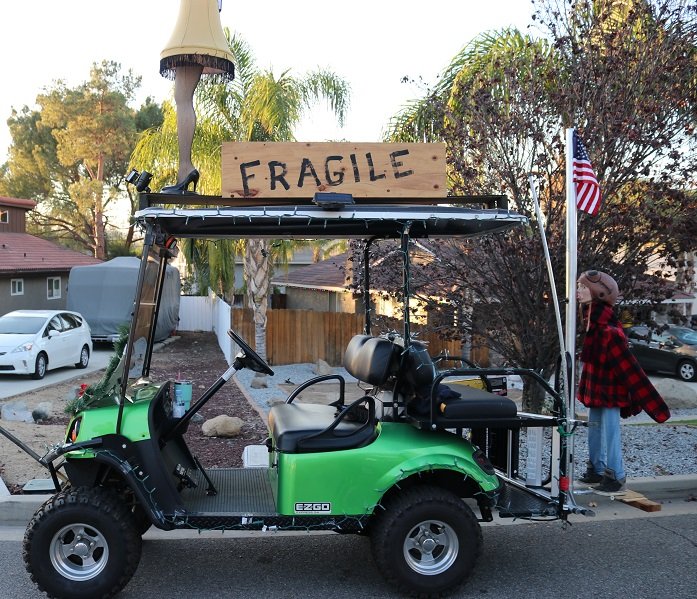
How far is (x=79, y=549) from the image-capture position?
4.06 m

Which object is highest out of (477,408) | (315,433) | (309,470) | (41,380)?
(477,408)

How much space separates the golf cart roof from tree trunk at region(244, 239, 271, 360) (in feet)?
39.8

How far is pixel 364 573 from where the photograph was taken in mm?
4648

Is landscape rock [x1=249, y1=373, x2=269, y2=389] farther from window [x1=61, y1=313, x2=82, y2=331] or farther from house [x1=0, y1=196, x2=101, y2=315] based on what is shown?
house [x1=0, y1=196, x2=101, y2=315]

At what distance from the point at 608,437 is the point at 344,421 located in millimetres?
2555

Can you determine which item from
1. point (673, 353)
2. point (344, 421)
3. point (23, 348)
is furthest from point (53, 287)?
point (344, 421)

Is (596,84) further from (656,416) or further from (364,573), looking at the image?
(364,573)

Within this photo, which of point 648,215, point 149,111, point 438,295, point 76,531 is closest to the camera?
point 76,531

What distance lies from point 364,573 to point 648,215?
4.75 meters

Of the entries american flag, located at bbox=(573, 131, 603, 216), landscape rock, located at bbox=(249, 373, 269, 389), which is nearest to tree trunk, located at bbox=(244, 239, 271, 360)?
landscape rock, located at bbox=(249, 373, 269, 389)

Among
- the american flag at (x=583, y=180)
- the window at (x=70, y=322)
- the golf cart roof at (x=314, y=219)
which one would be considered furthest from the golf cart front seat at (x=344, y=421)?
the window at (x=70, y=322)

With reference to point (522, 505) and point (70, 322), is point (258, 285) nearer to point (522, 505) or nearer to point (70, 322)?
point (70, 322)

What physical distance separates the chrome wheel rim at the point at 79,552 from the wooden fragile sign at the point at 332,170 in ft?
6.84

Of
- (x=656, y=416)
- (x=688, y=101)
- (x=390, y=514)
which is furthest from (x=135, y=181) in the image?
(x=688, y=101)
